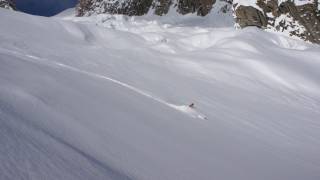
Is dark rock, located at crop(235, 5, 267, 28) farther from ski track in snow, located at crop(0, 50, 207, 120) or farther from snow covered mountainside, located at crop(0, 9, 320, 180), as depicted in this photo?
ski track in snow, located at crop(0, 50, 207, 120)

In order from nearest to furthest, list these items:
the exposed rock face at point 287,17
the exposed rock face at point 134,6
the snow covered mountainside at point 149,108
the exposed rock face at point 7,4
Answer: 1. the snow covered mountainside at point 149,108
2. the exposed rock face at point 287,17
3. the exposed rock face at point 7,4
4. the exposed rock face at point 134,6

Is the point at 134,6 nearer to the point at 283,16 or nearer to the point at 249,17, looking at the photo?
the point at 249,17

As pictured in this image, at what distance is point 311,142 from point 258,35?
5.30 meters

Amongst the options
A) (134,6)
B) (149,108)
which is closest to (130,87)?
(149,108)

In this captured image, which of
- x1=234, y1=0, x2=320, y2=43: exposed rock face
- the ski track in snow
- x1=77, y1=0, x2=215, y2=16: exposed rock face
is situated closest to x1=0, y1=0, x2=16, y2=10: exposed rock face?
x1=77, y1=0, x2=215, y2=16: exposed rock face

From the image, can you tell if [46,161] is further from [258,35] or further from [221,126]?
[258,35]

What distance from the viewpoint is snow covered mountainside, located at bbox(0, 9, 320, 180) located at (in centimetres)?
205

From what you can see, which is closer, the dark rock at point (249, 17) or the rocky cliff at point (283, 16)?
the rocky cliff at point (283, 16)

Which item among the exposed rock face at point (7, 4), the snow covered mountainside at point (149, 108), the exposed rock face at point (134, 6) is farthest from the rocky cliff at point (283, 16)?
the exposed rock face at point (134, 6)

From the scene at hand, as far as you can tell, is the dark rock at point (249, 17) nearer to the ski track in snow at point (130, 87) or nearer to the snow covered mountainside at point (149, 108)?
the snow covered mountainside at point (149, 108)

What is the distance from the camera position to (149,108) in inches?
145

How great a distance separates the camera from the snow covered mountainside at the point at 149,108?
2.05 metres

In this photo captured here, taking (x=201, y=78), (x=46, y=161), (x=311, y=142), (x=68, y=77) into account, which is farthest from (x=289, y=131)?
(x=46, y=161)

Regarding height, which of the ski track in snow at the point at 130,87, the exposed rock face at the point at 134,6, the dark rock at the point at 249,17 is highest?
the ski track in snow at the point at 130,87
